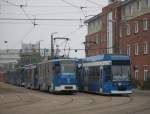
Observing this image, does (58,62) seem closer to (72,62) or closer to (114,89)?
(72,62)

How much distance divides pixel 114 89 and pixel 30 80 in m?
24.5

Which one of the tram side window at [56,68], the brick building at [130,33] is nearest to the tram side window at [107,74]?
the tram side window at [56,68]

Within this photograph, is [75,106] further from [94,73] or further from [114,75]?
[94,73]

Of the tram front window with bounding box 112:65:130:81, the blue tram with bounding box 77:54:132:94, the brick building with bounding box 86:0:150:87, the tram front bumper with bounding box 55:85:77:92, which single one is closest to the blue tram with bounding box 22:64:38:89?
the brick building with bounding box 86:0:150:87

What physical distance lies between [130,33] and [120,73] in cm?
3719

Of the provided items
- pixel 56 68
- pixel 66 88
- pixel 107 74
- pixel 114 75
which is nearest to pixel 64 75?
pixel 56 68

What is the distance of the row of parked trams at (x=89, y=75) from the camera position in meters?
38.8

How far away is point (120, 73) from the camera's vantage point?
38812 mm

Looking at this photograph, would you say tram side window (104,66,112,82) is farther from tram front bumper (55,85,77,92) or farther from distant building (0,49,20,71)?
distant building (0,49,20,71)

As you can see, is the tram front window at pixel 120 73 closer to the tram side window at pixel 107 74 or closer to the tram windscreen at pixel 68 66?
the tram side window at pixel 107 74

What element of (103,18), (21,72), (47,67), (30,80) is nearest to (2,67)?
(103,18)

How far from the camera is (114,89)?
1526 inches

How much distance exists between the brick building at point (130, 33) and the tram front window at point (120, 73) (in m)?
21.1

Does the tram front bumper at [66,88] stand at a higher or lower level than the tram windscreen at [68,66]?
lower
